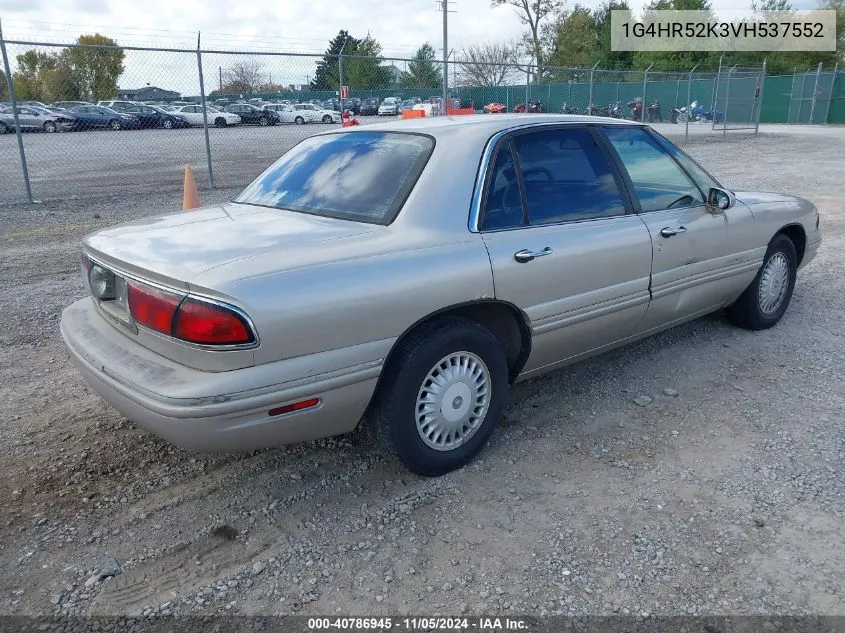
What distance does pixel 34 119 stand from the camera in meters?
24.5

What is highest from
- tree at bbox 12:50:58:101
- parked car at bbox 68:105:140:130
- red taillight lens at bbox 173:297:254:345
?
tree at bbox 12:50:58:101

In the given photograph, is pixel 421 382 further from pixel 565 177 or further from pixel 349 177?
pixel 565 177

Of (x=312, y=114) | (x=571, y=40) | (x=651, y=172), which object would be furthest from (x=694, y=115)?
(x=651, y=172)

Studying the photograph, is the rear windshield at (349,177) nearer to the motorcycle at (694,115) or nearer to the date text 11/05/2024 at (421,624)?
the date text 11/05/2024 at (421,624)

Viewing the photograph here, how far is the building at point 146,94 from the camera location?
12.6 meters

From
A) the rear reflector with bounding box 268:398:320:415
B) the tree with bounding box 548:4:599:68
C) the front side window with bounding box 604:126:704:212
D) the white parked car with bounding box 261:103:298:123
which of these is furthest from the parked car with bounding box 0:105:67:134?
the tree with bounding box 548:4:599:68

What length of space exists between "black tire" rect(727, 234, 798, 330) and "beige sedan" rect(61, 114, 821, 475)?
0.59 m

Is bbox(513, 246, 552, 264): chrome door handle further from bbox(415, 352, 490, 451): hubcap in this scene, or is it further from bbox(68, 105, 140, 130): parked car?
bbox(68, 105, 140, 130): parked car

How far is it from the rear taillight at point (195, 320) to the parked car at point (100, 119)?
15.0m

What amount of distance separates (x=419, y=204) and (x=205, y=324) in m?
1.10

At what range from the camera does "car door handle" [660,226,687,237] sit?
382cm

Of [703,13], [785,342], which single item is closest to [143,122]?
[785,342]

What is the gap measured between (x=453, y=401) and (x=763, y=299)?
2.94 meters

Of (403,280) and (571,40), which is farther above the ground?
(571,40)
